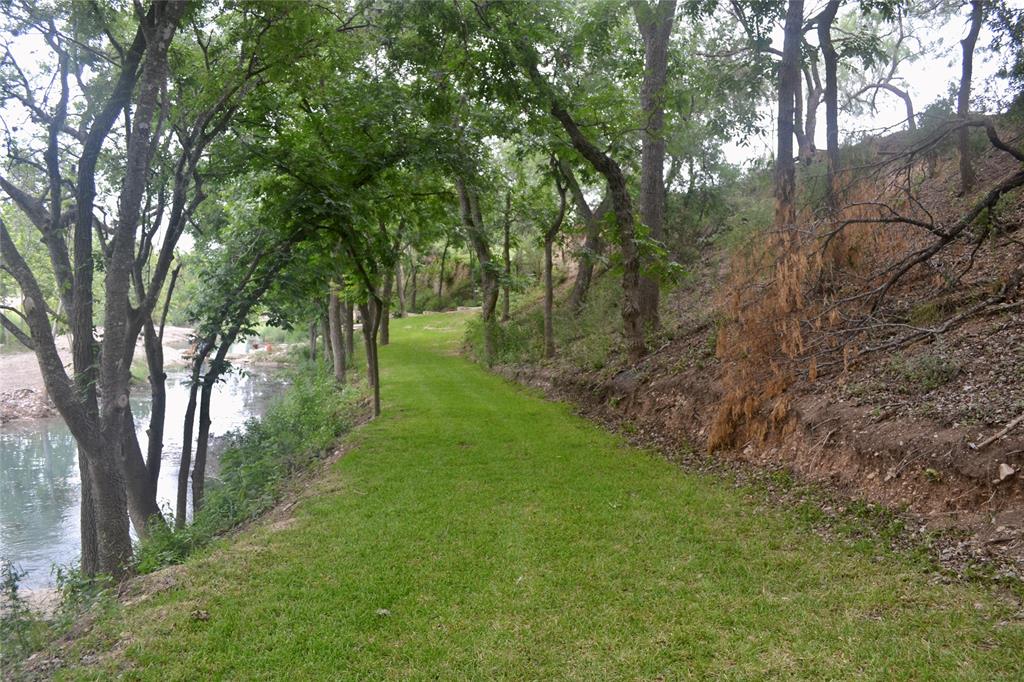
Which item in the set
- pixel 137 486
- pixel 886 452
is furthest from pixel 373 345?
pixel 886 452

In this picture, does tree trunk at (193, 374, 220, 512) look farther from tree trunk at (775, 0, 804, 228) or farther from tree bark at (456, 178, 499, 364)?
tree trunk at (775, 0, 804, 228)

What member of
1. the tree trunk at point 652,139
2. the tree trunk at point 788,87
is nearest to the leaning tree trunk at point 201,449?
the tree trunk at point 652,139

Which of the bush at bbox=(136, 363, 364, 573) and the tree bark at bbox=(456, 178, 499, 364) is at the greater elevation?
the tree bark at bbox=(456, 178, 499, 364)

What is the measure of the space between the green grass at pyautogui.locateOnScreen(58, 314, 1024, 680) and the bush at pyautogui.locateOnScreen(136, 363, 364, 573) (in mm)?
1479

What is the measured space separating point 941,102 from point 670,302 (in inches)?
266

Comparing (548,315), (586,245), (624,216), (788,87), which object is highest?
(788,87)

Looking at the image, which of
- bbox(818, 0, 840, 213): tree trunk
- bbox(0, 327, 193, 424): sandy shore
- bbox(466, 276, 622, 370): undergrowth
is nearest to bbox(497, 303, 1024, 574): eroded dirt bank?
bbox(466, 276, 622, 370): undergrowth

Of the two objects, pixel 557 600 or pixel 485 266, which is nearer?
pixel 557 600

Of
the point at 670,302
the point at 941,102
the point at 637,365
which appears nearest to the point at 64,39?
the point at 637,365

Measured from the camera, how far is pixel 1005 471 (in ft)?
16.2

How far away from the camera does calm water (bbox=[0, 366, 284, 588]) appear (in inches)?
441

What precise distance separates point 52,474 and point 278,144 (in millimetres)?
12066

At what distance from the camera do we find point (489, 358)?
64.4ft

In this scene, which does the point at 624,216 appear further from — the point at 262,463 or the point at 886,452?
the point at 262,463
